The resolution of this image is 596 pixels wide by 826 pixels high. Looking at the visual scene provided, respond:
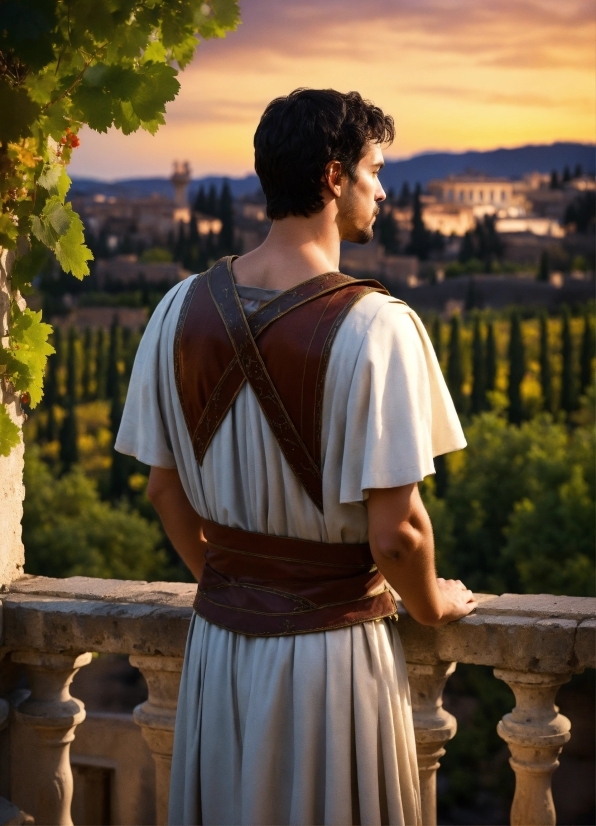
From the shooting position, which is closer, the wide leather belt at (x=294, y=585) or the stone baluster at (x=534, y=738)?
the wide leather belt at (x=294, y=585)

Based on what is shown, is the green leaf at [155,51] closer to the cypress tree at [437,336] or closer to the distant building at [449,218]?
the cypress tree at [437,336]

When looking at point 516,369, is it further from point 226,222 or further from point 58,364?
point 226,222

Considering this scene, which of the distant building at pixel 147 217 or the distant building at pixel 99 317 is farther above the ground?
the distant building at pixel 147 217

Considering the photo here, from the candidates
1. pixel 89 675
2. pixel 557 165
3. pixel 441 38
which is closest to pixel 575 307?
pixel 557 165

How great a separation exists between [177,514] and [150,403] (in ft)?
0.80

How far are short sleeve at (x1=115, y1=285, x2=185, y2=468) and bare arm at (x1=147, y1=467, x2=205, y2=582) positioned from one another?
0.16 feet

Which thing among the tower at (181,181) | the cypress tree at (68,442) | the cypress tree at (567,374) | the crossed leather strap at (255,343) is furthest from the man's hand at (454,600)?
the tower at (181,181)

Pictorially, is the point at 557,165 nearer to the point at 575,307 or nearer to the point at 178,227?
the point at 575,307

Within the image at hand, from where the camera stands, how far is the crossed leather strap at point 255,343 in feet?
5.82

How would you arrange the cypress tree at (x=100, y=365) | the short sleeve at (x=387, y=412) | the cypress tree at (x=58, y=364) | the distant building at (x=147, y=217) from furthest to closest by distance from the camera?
the distant building at (x=147, y=217) → the cypress tree at (x=100, y=365) → the cypress tree at (x=58, y=364) → the short sleeve at (x=387, y=412)

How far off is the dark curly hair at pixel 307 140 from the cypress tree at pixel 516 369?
43067 millimetres

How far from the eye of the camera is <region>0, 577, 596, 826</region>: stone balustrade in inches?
85.1

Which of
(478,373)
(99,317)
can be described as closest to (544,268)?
(478,373)

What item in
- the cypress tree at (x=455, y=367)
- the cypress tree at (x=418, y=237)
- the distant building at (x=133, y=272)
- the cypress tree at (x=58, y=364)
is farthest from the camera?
the cypress tree at (x=418, y=237)
